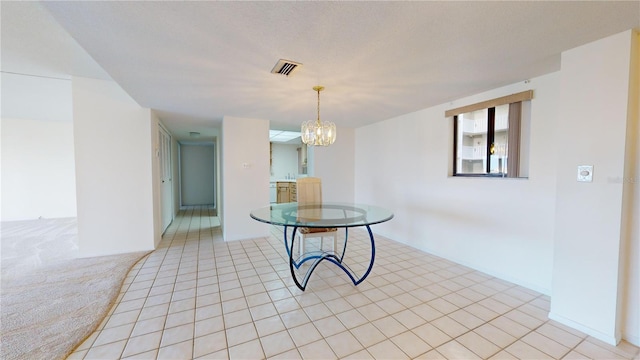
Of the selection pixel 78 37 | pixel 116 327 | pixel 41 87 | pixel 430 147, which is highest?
pixel 41 87

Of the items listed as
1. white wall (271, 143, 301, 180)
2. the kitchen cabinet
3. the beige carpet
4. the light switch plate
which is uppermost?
white wall (271, 143, 301, 180)

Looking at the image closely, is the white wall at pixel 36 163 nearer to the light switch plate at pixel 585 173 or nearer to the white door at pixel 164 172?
the white door at pixel 164 172

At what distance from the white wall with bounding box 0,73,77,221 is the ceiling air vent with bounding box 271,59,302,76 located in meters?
5.04

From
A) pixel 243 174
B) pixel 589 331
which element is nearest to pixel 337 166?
pixel 243 174

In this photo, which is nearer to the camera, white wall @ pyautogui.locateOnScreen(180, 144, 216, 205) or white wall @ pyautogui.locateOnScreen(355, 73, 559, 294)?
white wall @ pyautogui.locateOnScreen(355, 73, 559, 294)

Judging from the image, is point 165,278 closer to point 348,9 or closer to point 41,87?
point 348,9

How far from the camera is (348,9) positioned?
Result: 54.8 inches

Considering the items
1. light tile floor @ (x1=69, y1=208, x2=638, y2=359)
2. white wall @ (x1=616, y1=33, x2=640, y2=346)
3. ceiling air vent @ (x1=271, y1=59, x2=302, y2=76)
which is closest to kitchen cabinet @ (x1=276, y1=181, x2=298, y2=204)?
light tile floor @ (x1=69, y1=208, x2=638, y2=359)

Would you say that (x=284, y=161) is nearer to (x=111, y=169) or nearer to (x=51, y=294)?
(x=111, y=169)

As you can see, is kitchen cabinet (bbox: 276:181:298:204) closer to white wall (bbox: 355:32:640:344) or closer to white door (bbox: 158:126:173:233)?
white door (bbox: 158:126:173:233)

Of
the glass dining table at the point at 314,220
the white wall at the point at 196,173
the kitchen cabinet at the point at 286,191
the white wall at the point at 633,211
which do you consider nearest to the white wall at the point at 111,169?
the glass dining table at the point at 314,220

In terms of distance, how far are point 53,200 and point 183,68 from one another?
20.4 ft

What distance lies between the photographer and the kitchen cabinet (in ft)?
24.7

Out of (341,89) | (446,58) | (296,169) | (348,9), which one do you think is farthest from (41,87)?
(296,169)
